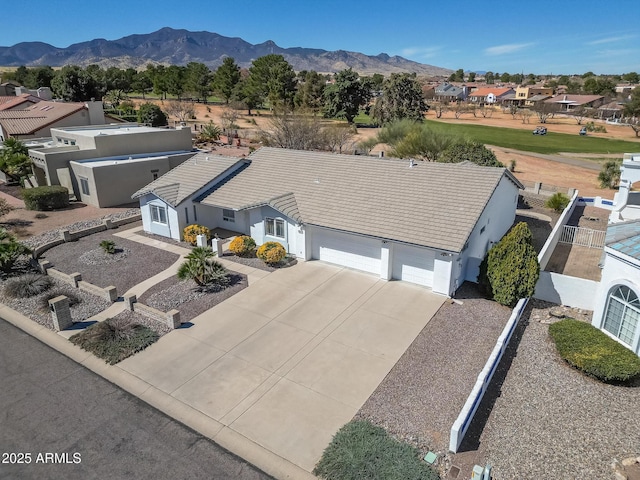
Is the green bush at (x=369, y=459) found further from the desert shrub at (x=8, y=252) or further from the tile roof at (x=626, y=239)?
the desert shrub at (x=8, y=252)

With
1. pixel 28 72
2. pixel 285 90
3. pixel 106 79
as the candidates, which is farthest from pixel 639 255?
pixel 28 72

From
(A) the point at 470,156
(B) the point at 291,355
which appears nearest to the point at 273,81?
(A) the point at 470,156

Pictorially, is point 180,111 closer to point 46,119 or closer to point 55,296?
point 46,119

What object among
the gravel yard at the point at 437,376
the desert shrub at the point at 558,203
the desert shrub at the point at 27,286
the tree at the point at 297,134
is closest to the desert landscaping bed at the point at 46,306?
the desert shrub at the point at 27,286

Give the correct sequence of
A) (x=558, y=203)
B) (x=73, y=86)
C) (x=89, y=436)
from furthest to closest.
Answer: (x=73, y=86) < (x=558, y=203) < (x=89, y=436)

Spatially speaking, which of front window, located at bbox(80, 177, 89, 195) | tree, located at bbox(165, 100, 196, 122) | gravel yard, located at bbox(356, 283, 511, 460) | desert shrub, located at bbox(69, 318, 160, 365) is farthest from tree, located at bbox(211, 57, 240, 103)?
gravel yard, located at bbox(356, 283, 511, 460)

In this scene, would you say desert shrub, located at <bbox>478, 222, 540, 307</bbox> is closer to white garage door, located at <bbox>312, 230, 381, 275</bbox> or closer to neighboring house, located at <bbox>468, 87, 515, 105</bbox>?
white garage door, located at <bbox>312, 230, 381, 275</bbox>
